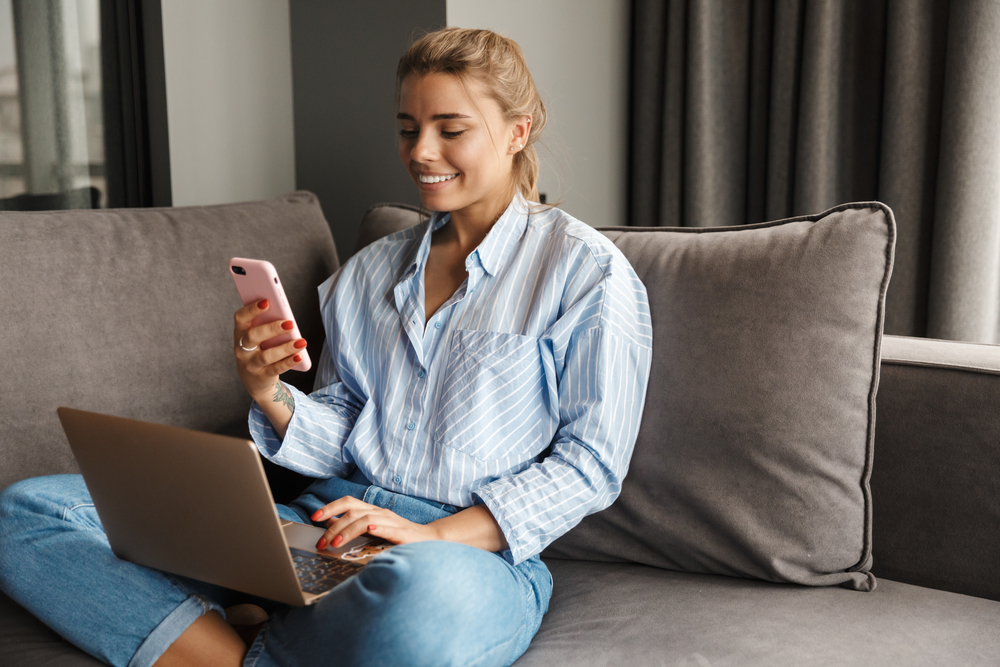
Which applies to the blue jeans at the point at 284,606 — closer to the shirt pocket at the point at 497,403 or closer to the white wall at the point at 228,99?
the shirt pocket at the point at 497,403

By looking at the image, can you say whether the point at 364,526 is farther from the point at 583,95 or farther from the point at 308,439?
the point at 583,95

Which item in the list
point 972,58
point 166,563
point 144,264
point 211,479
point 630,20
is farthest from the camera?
point 630,20

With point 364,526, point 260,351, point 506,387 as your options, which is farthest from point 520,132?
point 364,526

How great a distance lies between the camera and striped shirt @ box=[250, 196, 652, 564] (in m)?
1.04

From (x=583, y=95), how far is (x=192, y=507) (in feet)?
5.81

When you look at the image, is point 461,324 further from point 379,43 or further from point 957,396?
point 379,43

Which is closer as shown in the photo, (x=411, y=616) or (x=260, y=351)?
(x=411, y=616)

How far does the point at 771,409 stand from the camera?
105 cm

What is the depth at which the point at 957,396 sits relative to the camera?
3.48 ft

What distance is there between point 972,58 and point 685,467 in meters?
1.19

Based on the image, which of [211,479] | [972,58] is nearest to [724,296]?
[211,479]

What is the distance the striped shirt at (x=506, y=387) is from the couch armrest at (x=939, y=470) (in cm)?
36

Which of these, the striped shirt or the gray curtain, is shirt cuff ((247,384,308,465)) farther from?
the gray curtain

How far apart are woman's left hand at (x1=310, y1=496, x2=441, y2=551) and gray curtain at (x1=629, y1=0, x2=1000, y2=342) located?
137cm
